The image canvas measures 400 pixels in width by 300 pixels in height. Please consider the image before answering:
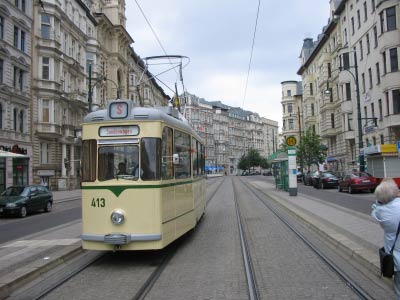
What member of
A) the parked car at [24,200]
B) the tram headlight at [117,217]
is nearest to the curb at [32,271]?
the tram headlight at [117,217]

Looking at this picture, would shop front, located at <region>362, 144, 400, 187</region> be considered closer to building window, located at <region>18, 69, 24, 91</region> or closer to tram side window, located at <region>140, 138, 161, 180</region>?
tram side window, located at <region>140, 138, 161, 180</region>

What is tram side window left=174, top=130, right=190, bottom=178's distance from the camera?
9781mm

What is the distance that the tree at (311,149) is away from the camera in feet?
173

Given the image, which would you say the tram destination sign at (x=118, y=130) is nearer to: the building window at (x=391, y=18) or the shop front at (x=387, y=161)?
the shop front at (x=387, y=161)

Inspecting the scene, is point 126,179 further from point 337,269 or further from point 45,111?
point 45,111

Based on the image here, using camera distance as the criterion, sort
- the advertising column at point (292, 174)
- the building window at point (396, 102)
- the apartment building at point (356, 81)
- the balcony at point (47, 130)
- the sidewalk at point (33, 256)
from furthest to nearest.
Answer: the balcony at point (47, 130)
the apartment building at point (356, 81)
the building window at point (396, 102)
the advertising column at point (292, 174)
the sidewalk at point (33, 256)

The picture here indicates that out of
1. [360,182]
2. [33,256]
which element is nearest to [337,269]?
[33,256]

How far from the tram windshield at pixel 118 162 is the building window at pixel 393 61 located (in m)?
32.8

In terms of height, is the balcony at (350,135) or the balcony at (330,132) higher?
the balcony at (330,132)

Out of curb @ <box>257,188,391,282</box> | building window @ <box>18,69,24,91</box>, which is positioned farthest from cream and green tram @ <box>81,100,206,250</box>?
building window @ <box>18,69,24,91</box>

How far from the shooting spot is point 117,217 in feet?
26.8

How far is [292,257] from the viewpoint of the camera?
28.5 ft

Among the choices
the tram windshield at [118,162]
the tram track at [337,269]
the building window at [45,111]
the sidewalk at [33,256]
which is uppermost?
the building window at [45,111]

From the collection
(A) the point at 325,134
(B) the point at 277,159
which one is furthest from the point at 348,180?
(A) the point at 325,134
